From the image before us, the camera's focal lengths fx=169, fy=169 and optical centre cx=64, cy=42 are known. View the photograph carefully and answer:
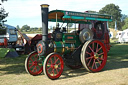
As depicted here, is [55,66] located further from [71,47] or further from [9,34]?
[9,34]

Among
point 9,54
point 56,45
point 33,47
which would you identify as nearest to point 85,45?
point 56,45

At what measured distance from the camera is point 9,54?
10797mm

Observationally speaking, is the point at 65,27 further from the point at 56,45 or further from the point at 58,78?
the point at 58,78

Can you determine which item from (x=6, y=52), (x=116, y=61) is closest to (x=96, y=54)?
(x=116, y=61)

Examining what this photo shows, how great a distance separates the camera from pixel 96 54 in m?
6.25

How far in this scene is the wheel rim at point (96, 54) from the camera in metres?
6.16

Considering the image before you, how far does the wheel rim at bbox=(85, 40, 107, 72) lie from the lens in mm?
6165

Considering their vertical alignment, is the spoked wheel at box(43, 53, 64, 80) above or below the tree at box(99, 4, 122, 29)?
below

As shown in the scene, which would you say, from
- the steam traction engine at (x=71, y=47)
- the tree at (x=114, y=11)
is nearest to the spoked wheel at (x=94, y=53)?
the steam traction engine at (x=71, y=47)

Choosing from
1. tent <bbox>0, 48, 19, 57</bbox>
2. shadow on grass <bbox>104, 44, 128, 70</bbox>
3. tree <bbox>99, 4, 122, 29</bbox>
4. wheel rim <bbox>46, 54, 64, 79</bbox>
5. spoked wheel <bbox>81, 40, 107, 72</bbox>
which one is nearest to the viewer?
wheel rim <bbox>46, 54, 64, 79</bbox>

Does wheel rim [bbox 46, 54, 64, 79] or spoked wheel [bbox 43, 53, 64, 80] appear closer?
spoked wheel [bbox 43, 53, 64, 80]

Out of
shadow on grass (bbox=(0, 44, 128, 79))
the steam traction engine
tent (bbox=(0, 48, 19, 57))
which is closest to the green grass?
shadow on grass (bbox=(0, 44, 128, 79))

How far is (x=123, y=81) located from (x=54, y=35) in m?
2.70

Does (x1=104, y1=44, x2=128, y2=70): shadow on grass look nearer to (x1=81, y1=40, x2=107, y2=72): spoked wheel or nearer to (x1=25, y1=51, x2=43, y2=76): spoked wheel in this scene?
(x1=81, y1=40, x2=107, y2=72): spoked wheel
